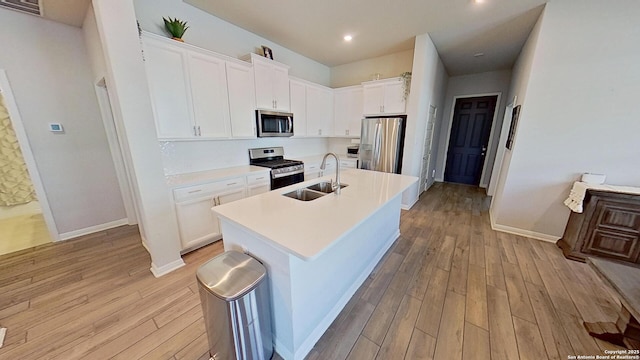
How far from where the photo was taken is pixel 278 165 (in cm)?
323

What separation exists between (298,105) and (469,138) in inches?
184

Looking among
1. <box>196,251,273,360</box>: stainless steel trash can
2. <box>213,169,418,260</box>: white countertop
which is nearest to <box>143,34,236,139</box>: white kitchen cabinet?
<box>213,169,418,260</box>: white countertop

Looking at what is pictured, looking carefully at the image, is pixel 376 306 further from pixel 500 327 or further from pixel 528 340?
pixel 528 340

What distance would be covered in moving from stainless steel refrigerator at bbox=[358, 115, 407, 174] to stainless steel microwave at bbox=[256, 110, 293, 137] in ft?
4.78

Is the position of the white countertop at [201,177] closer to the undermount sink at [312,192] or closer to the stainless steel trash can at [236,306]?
the undermount sink at [312,192]

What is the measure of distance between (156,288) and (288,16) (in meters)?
3.51

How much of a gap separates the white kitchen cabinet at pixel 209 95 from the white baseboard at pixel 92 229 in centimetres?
210

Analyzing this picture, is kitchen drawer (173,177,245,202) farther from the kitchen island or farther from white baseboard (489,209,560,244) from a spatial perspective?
white baseboard (489,209,560,244)

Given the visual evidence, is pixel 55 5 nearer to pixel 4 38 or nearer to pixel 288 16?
pixel 4 38

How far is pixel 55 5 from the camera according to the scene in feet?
7.04

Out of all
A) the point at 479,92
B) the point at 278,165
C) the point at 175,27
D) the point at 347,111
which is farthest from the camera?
the point at 479,92

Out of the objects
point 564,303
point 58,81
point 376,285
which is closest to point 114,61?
point 58,81

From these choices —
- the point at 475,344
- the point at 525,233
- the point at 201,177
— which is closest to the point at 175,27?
the point at 201,177

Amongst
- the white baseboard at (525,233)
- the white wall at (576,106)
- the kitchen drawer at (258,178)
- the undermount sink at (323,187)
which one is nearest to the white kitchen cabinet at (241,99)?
the kitchen drawer at (258,178)
